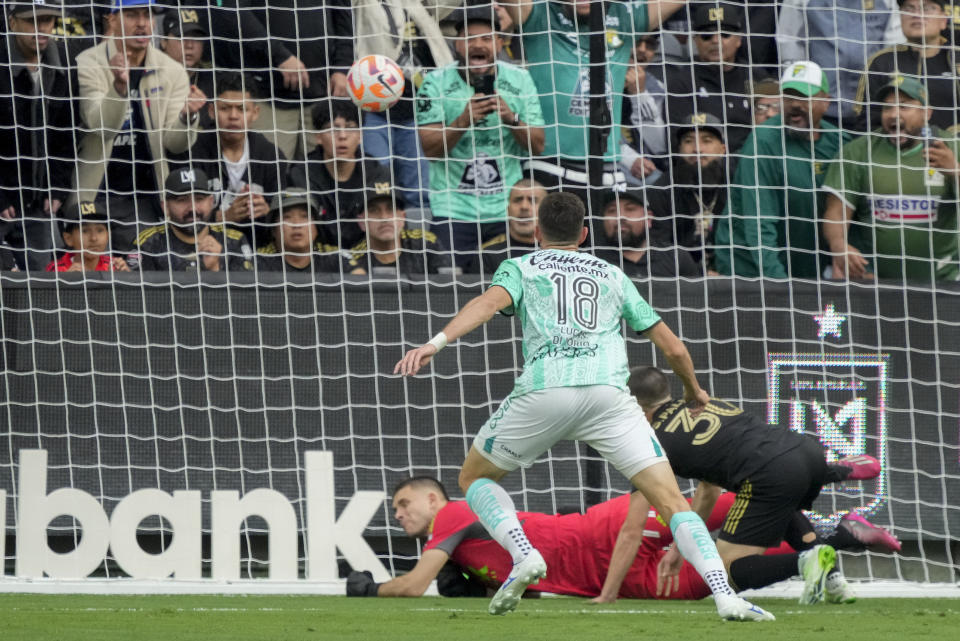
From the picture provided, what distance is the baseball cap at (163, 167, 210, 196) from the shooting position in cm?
862

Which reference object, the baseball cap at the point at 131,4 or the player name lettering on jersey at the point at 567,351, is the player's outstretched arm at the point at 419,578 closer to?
the player name lettering on jersey at the point at 567,351

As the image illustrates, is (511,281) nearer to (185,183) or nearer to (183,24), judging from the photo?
(185,183)

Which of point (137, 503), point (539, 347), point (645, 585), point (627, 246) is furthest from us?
point (627, 246)

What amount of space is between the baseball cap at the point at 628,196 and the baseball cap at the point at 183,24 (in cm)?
281

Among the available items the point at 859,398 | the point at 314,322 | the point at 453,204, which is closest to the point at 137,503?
the point at 314,322

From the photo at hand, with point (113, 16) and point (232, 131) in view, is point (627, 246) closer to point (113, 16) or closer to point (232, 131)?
point (232, 131)

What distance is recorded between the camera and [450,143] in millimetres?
8898

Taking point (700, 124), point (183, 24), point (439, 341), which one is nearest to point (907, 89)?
point (700, 124)

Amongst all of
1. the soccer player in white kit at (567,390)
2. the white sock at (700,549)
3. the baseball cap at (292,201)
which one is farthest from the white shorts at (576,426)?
the baseball cap at (292,201)

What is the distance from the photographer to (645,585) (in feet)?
23.0

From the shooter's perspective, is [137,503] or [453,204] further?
[453,204]

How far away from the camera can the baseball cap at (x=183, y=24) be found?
358 inches

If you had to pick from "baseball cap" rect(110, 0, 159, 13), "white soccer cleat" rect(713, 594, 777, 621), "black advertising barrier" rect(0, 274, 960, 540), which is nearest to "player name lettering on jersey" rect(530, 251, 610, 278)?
"white soccer cleat" rect(713, 594, 777, 621)

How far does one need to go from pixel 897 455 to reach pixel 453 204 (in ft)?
10.0
